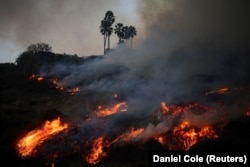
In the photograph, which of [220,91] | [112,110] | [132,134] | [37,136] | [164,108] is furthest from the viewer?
[112,110]

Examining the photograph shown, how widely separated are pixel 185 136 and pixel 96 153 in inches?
370

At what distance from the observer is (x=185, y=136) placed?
3281cm

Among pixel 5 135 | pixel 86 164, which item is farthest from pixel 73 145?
pixel 5 135

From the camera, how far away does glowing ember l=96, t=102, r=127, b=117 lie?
4078 centimetres

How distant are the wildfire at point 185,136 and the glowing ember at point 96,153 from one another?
595 centimetres

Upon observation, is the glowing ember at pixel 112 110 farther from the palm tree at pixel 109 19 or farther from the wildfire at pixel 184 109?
the palm tree at pixel 109 19

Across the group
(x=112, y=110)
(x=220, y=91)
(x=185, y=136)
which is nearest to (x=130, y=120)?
(x=112, y=110)

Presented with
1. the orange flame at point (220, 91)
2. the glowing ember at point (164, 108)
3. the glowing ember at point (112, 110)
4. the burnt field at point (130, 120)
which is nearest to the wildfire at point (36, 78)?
the burnt field at point (130, 120)

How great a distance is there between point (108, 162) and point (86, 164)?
2.16 meters

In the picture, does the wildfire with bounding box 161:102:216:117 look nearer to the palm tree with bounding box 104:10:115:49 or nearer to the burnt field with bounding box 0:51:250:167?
the burnt field with bounding box 0:51:250:167

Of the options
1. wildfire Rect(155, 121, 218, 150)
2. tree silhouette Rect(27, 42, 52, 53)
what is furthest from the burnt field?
tree silhouette Rect(27, 42, 52, 53)

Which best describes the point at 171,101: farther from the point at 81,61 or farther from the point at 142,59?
the point at 81,61

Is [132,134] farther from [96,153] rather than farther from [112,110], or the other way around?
[112,110]

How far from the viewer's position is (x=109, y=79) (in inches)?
2202
